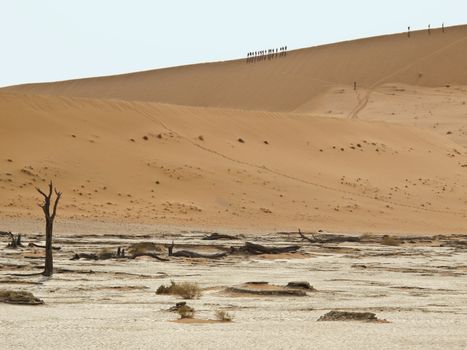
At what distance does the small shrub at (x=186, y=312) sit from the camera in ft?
47.7

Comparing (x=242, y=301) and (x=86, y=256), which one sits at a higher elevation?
(x=86, y=256)

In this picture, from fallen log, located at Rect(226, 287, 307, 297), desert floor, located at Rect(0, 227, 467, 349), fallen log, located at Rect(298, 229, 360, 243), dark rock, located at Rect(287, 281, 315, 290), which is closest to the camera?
desert floor, located at Rect(0, 227, 467, 349)

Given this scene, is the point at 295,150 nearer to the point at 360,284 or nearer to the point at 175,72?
the point at 360,284

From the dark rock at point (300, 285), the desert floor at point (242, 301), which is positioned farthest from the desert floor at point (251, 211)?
the dark rock at point (300, 285)

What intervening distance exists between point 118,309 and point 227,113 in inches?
1751

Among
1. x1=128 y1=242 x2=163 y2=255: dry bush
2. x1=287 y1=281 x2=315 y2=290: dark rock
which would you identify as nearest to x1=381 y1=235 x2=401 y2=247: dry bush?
x1=128 y1=242 x2=163 y2=255: dry bush

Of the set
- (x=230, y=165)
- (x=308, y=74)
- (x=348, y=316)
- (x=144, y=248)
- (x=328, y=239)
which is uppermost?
(x=308, y=74)

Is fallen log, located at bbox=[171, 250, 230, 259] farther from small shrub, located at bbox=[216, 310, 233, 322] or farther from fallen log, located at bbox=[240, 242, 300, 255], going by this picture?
small shrub, located at bbox=[216, 310, 233, 322]

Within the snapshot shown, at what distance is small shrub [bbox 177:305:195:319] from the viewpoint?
1453cm

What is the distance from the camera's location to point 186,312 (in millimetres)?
14695

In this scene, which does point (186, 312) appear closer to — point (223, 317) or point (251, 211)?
point (223, 317)

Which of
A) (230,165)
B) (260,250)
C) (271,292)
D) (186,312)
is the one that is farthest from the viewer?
(230,165)

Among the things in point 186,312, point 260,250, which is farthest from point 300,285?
point 260,250

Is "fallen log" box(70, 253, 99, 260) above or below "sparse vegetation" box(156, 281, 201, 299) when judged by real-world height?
above
